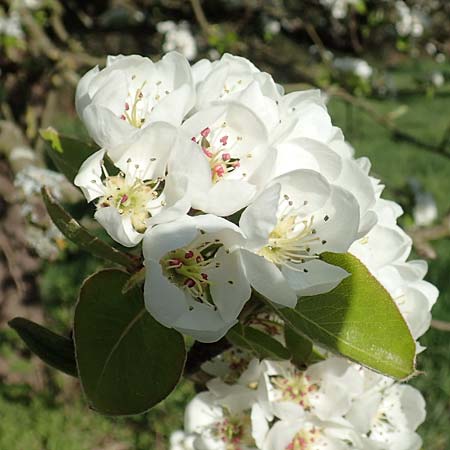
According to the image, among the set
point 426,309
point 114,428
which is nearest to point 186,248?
point 426,309

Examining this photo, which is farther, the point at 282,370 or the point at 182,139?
the point at 282,370

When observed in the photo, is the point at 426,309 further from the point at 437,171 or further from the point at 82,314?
the point at 437,171

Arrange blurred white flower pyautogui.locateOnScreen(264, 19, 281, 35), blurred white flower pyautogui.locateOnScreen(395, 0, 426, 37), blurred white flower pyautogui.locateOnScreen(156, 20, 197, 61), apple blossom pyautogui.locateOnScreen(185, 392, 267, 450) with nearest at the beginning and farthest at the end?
apple blossom pyautogui.locateOnScreen(185, 392, 267, 450)
blurred white flower pyautogui.locateOnScreen(395, 0, 426, 37)
blurred white flower pyautogui.locateOnScreen(264, 19, 281, 35)
blurred white flower pyautogui.locateOnScreen(156, 20, 197, 61)

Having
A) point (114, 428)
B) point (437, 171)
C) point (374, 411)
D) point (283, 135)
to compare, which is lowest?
point (437, 171)

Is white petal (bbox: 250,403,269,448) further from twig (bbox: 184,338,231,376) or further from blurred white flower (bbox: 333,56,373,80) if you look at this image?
blurred white flower (bbox: 333,56,373,80)

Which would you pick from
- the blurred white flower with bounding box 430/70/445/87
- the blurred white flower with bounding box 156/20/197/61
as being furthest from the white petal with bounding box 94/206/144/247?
the blurred white flower with bounding box 430/70/445/87

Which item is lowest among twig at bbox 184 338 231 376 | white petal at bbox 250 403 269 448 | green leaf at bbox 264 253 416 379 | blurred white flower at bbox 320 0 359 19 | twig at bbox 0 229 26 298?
twig at bbox 0 229 26 298

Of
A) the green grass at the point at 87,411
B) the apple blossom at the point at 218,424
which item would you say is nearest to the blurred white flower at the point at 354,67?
the green grass at the point at 87,411

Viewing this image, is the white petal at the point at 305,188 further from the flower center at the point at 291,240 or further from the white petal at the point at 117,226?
the white petal at the point at 117,226

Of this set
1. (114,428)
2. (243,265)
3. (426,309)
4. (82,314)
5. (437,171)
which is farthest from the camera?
(437,171)
